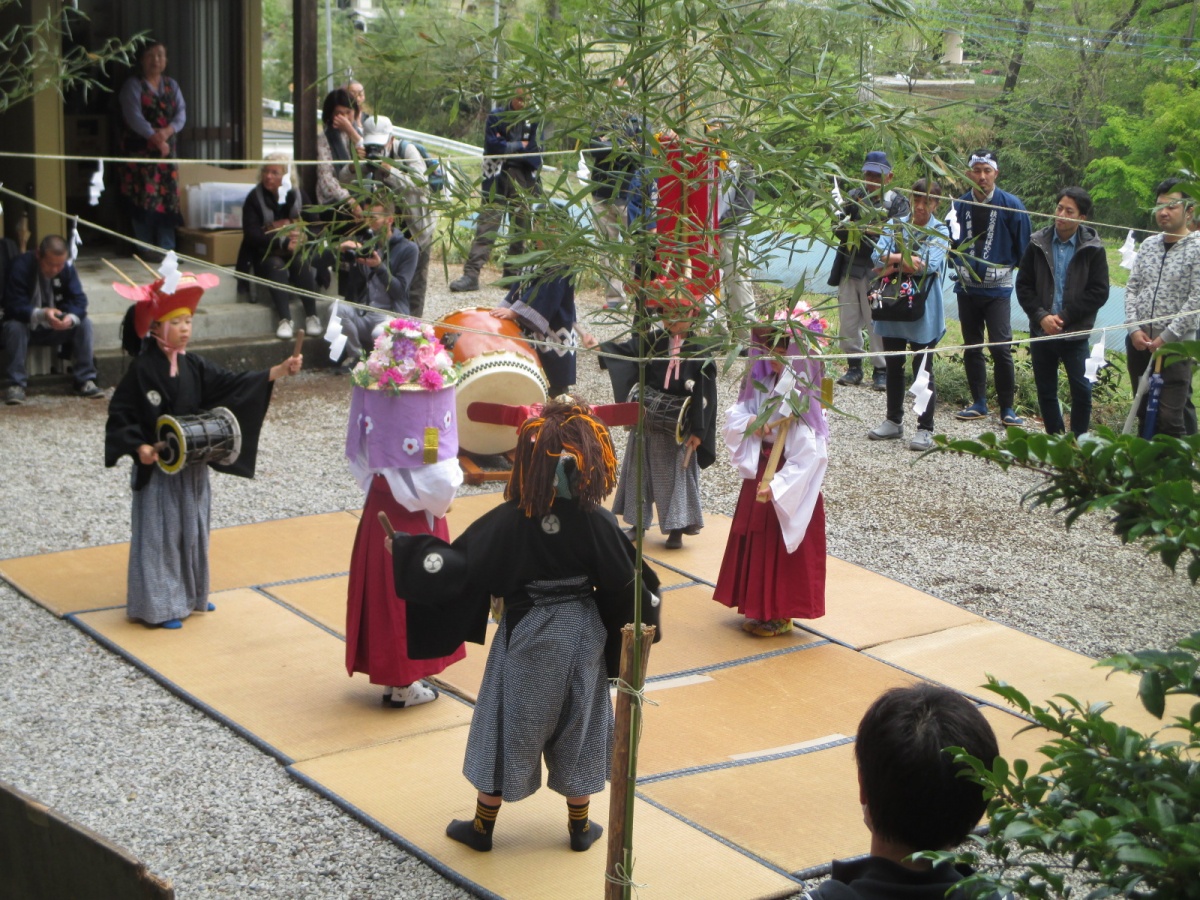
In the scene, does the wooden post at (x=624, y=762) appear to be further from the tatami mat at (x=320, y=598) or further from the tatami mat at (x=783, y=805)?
the tatami mat at (x=320, y=598)

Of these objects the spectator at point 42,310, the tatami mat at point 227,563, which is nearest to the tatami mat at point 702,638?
the tatami mat at point 227,563

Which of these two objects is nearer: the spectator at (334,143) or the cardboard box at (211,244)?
the spectator at (334,143)

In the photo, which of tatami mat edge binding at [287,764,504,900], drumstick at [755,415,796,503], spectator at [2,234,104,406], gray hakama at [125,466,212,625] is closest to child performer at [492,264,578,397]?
drumstick at [755,415,796,503]

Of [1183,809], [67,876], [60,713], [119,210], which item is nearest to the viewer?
[1183,809]

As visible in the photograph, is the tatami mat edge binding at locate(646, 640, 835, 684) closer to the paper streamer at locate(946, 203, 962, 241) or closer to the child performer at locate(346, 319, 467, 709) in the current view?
the child performer at locate(346, 319, 467, 709)

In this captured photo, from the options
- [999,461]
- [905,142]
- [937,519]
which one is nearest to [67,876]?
[999,461]

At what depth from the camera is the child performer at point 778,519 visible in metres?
5.92

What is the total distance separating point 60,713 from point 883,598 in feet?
12.5

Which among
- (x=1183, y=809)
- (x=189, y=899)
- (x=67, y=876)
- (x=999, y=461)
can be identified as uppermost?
(x=999, y=461)

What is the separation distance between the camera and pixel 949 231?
357 inches

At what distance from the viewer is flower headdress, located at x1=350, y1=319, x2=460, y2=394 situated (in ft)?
16.7

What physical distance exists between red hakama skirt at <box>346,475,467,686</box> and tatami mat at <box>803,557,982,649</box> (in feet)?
6.84

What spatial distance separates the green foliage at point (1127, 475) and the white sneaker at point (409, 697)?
12.2 feet

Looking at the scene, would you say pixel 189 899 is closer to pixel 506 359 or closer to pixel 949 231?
pixel 506 359
